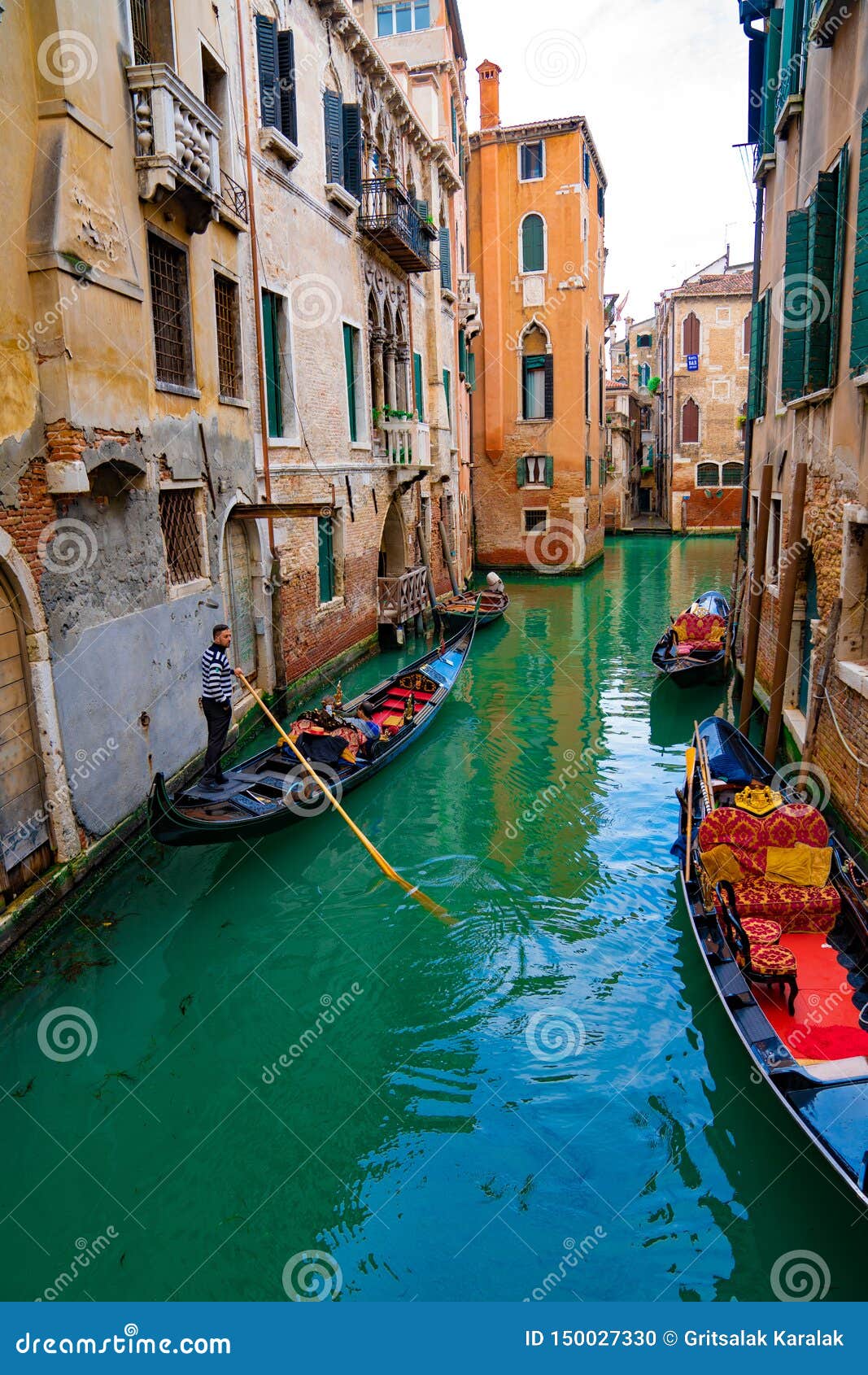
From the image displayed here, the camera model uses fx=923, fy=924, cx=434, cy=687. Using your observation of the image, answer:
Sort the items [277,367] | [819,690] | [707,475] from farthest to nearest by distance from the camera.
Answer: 1. [707,475]
2. [277,367]
3. [819,690]

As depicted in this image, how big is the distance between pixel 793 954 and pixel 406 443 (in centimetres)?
1147

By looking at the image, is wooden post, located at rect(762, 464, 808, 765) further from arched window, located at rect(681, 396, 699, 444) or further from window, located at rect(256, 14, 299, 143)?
arched window, located at rect(681, 396, 699, 444)

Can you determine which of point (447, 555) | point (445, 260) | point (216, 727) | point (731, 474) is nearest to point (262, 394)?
point (216, 727)

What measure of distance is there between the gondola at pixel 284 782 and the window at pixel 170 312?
3.04 m

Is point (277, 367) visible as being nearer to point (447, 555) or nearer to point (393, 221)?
point (393, 221)

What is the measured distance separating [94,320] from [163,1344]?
5.32m

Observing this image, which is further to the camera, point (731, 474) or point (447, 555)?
point (731, 474)

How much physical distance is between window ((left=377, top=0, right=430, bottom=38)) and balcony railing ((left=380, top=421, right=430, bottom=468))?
26.2 ft

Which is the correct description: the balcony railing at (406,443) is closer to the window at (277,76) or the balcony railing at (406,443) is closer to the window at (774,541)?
the window at (277,76)

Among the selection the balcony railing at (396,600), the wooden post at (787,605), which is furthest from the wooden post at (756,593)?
the balcony railing at (396,600)

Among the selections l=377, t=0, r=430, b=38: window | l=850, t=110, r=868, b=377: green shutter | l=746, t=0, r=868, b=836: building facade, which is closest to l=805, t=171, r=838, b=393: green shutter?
l=746, t=0, r=868, b=836: building facade

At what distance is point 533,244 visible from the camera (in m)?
22.2

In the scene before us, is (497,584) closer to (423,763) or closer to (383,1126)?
(423,763)

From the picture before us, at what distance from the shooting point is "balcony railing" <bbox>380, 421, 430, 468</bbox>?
46.0 ft
